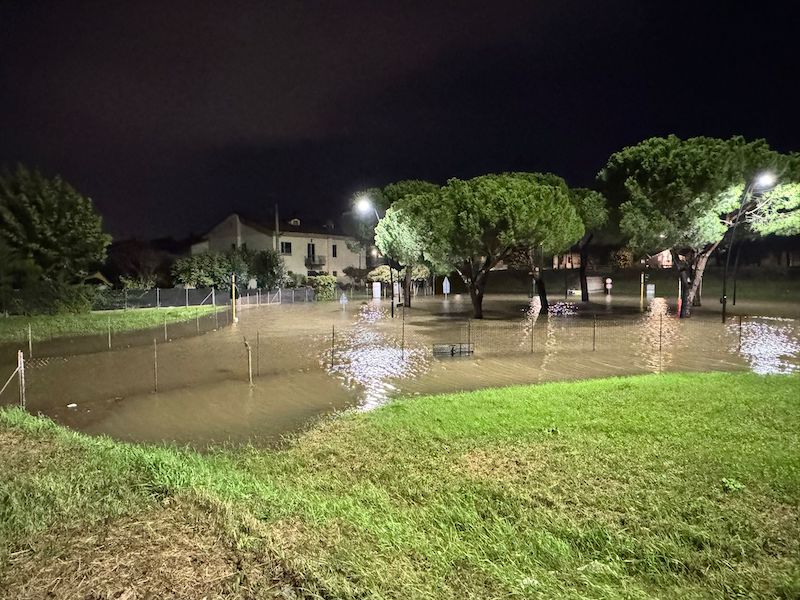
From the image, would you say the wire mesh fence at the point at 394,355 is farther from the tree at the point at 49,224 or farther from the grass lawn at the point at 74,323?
the tree at the point at 49,224

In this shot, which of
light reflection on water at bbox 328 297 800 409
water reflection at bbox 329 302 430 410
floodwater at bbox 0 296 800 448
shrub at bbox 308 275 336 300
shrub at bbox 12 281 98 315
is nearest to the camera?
floodwater at bbox 0 296 800 448

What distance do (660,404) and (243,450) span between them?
6.42 m

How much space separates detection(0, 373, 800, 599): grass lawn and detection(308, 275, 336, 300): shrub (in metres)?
40.5

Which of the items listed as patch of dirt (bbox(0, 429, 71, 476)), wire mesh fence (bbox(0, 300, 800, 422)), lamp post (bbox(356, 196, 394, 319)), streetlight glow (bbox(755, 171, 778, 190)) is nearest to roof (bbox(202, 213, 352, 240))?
lamp post (bbox(356, 196, 394, 319))

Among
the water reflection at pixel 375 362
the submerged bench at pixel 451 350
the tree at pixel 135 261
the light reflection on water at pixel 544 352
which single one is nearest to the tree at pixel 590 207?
the light reflection on water at pixel 544 352

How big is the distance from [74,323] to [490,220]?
1960 centimetres

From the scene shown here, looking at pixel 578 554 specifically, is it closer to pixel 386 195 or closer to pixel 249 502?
pixel 249 502

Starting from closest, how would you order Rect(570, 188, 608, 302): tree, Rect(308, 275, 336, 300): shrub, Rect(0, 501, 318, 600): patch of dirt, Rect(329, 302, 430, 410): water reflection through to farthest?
1. Rect(0, 501, 318, 600): patch of dirt
2. Rect(329, 302, 430, 410): water reflection
3. Rect(570, 188, 608, 302): tree
4. Rect(308, 275, 336, 300): shrub

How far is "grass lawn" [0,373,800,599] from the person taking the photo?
364 cm

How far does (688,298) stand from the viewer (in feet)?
94.3

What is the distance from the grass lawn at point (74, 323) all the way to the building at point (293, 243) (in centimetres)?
2997

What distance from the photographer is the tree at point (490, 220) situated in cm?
2516

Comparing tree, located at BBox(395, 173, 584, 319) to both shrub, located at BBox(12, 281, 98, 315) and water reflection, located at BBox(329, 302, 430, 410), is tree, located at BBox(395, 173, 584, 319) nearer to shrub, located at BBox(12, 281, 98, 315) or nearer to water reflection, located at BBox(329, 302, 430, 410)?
water reflection, located at BBox(329, 302, 430, 410)

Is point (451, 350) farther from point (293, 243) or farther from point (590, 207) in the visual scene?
point (293, 243)
